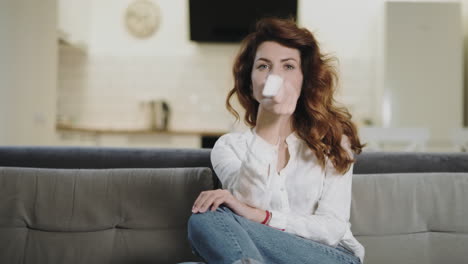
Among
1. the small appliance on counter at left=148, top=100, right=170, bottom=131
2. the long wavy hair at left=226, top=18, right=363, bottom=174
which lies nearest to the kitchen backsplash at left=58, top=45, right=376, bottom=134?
the small appliance on counter at left=148, top=100, right=170, bottom=131

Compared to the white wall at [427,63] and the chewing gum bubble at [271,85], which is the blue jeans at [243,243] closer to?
the chewing gum bubble at [271,85]

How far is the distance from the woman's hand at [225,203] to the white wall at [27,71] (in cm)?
283

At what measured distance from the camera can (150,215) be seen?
1.48 m

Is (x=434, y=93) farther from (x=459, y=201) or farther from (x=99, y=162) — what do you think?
(x=99, y=162)

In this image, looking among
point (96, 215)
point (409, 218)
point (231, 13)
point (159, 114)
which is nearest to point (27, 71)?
point (159, 114)

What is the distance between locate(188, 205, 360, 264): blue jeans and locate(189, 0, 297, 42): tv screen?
3864 mm

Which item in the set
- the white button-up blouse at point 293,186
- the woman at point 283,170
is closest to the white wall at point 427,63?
the woman at point 283,170

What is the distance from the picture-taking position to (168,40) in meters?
5.06

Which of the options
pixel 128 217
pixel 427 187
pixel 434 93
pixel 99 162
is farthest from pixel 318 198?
pixel 434 93

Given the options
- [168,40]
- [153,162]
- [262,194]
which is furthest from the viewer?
[168,40]

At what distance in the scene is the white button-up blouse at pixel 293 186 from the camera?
45.2 inches

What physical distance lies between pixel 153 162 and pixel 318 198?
0.68 m

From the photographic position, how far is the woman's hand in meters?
1.06

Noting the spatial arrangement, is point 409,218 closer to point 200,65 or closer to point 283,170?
point 283,170
